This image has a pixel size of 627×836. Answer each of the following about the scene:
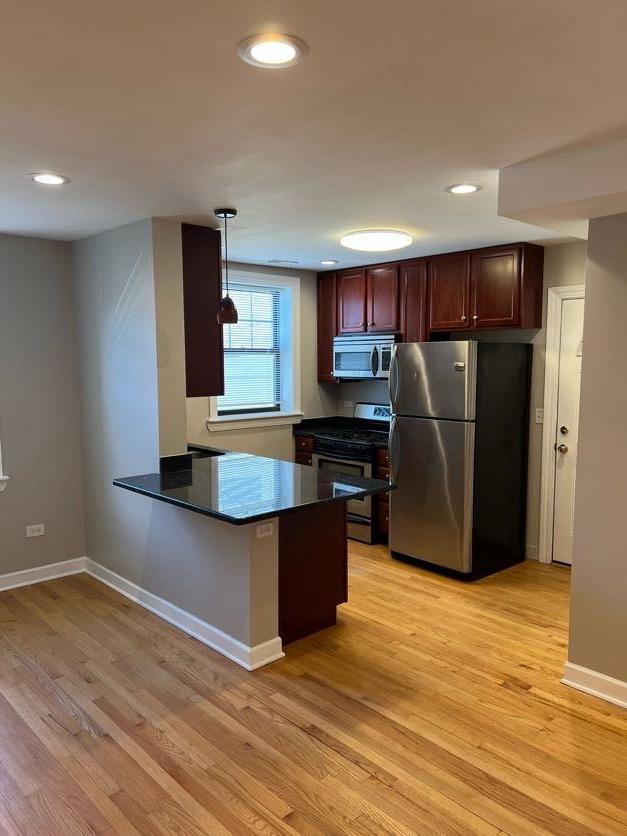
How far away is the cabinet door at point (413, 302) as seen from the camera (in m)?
4.82

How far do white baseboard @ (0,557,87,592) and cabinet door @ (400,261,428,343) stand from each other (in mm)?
3095

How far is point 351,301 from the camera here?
5.44 meters

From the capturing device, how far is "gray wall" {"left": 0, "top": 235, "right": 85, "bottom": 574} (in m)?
4.05

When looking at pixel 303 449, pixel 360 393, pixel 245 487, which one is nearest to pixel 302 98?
pixel 245 487

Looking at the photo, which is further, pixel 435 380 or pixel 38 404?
pixel 435 380

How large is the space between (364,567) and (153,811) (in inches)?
105

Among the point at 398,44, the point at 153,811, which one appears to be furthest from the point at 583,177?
the point at 153,811

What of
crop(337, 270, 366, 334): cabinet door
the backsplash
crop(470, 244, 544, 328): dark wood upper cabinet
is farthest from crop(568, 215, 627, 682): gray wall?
the backsplash

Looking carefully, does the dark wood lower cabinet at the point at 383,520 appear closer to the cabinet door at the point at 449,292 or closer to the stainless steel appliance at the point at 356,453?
the stainless steel appliance at the point at 356,453

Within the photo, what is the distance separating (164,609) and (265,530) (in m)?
1.08

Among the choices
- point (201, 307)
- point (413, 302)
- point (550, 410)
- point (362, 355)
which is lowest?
point (550, 410)

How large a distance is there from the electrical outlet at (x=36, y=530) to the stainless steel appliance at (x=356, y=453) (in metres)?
2.30

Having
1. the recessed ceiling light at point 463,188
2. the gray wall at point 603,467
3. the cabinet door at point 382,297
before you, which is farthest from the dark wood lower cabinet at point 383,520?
the recessed ceiling light at point 463,188

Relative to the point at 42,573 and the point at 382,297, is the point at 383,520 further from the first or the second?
the point at 42,573
